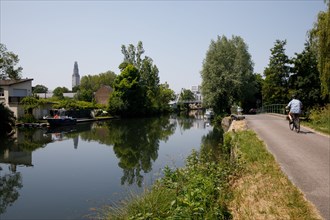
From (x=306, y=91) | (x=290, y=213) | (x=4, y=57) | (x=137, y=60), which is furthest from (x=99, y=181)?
(x=137, y=60)

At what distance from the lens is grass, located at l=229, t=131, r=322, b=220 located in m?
5.28

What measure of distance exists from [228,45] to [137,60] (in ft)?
116

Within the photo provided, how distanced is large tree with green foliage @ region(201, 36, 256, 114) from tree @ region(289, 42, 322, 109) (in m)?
6.83

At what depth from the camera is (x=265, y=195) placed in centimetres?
620

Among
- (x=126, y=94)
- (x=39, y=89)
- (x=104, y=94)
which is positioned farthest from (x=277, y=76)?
(x=39, y=89)

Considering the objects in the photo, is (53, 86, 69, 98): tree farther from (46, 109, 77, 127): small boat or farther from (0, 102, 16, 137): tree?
(0, 102, 16, 137): tree

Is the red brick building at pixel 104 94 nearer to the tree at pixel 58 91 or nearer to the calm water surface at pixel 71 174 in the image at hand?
the tree at pixel 58 91

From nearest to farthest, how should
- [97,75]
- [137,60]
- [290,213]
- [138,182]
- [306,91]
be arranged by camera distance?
[290,213]
[138,182]
[306,91]
[137,60]
[97,75]

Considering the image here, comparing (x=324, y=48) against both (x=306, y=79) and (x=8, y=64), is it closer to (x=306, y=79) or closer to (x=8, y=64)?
(x=306, y=79)

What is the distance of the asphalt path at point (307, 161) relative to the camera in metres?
6.01

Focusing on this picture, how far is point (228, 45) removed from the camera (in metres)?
43.1

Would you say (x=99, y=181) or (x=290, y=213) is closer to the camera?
(x=290, y=213)

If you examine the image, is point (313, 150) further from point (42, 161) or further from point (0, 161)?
point (0, 161)

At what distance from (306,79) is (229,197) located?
30.8 m
